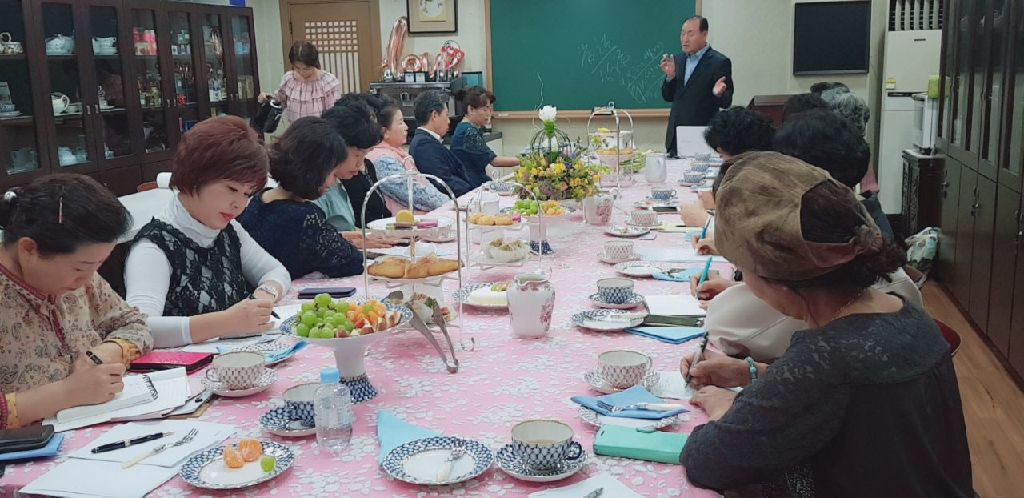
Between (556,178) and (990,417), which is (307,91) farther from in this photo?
(990,417)

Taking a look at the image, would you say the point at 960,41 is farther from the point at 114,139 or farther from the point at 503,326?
the point at 114,139

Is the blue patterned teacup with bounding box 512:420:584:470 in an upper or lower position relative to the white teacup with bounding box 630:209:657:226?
lower

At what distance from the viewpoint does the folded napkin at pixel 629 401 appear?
5.14 feet

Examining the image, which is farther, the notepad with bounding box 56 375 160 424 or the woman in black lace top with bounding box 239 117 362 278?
the woman in black lace top with bounding box 239 117 362 278

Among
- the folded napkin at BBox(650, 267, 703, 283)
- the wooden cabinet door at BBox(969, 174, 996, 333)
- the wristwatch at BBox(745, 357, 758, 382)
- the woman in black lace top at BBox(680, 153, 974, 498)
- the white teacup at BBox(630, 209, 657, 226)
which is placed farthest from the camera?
the wooden cabinet door at BBox(969, 174, 996, 333)

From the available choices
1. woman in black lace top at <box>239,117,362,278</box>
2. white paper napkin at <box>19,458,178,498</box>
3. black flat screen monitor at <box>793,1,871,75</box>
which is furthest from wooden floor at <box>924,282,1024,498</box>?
black flat screen monitor at <box>793,1,871,75</box>

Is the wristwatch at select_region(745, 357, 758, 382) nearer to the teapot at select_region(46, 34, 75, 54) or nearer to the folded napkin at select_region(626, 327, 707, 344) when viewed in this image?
the folded napkin at select_region(626, 327, 707, 344)

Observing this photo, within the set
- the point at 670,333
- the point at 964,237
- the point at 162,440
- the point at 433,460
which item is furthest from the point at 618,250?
the point at 964,237

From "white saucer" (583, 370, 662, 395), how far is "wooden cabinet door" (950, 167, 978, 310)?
11.0 ft

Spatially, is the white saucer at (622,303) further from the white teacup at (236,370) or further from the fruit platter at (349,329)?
the white teacup at (236,370)

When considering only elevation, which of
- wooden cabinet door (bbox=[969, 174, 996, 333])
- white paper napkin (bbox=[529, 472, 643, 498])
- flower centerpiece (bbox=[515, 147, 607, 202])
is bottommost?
wooden cabinet door (bbox=[969, 174, 996, 333])

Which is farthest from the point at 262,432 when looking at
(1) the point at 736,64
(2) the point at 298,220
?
(1) the point at 736,64

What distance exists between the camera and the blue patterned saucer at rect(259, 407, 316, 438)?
1.52 metres

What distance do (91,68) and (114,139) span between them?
0.49 m
